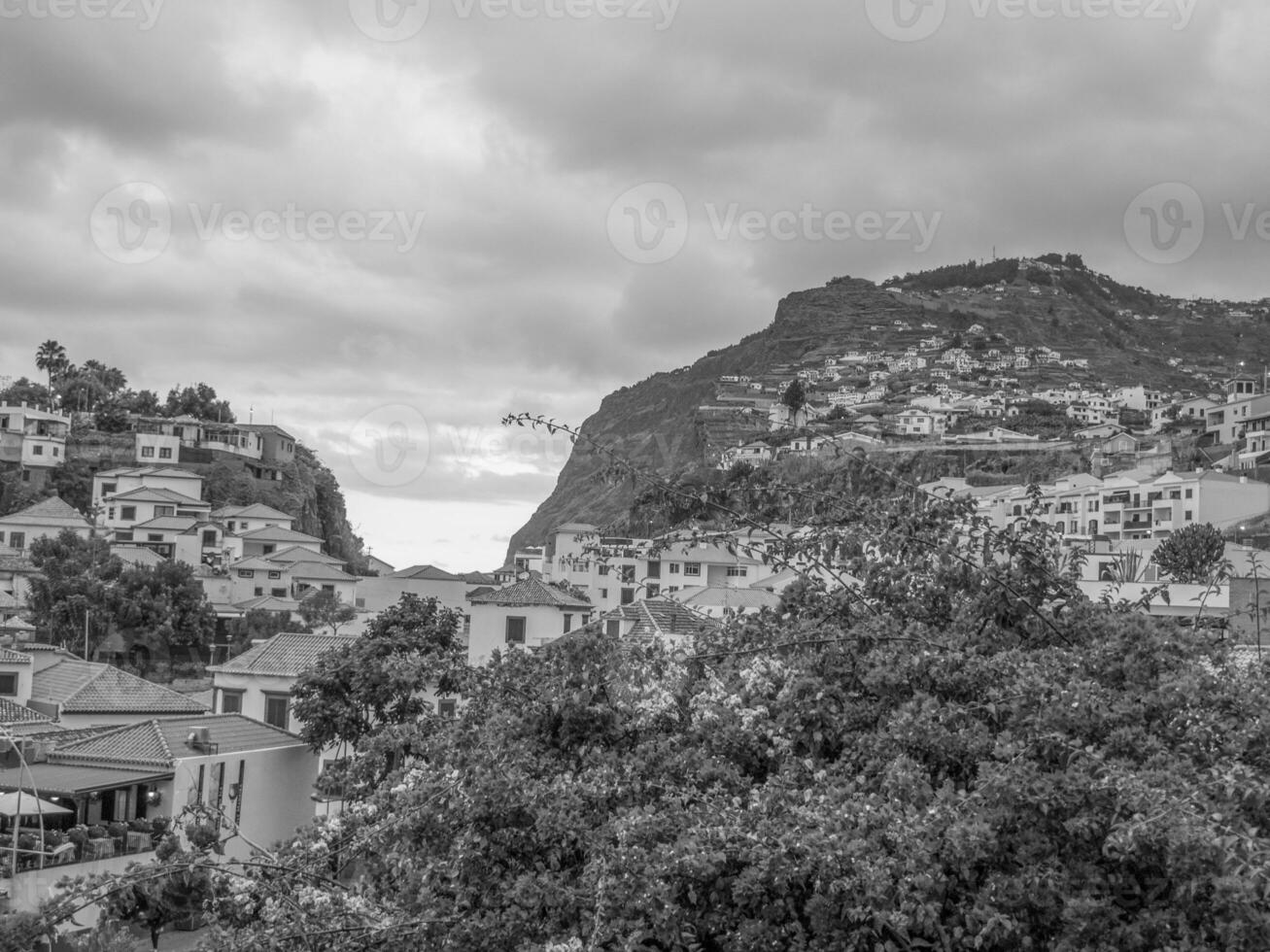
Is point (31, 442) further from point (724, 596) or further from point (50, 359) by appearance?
point (724, 596)

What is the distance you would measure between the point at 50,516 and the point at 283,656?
47.8 metres

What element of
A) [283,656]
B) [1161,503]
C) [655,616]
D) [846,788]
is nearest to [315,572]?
[283,656]

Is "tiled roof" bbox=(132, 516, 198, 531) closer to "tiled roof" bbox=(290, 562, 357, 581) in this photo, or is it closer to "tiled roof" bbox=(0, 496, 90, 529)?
"tiled roof" bbox=(0, 496, 90, 529)

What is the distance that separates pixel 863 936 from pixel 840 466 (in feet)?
11.2

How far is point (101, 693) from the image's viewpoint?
29.1 m

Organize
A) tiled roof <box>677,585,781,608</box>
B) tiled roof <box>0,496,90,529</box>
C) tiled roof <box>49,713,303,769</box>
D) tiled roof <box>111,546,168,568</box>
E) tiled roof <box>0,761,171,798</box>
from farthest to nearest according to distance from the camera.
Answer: tiled roof <box>0,496,90,529</box> → tiled roof <box>111,546,168,568</box> → tiled roof <box>677,585,781,608</box> → tiled roof <box>49,713,303,769</box> → tiled roof <box>0,761,171,798</box>

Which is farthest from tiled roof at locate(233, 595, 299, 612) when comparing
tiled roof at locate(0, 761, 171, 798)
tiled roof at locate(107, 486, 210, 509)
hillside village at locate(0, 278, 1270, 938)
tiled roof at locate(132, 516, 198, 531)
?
tiled roof at locate(0, 761, 171, 798)

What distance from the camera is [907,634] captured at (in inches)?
257

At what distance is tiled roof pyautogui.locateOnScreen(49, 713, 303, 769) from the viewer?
69.5 feet

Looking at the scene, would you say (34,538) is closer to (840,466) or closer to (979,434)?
(840,466)

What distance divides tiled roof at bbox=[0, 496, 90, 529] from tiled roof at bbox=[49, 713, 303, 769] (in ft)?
170

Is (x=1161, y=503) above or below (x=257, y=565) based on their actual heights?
above

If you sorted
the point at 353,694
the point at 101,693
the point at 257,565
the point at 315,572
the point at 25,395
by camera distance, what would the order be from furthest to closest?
the point at 25,395
the point at 315,572
the point at 257,565
the point at 101,693
the point at 353,694

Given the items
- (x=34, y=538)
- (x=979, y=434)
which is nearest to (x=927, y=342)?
(x=979, y=434)
